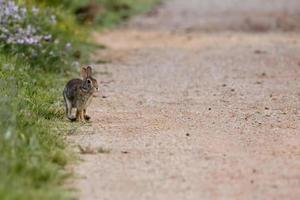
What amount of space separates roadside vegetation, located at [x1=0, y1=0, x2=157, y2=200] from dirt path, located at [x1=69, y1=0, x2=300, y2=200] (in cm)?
30

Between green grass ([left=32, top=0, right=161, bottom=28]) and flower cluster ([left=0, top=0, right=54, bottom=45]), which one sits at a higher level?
green grass ([left=32, top=0, right=161, bottom=28])

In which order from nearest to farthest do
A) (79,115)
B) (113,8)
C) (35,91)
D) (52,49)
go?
(79,115) → (35,91) → (52,49) → (113,8)

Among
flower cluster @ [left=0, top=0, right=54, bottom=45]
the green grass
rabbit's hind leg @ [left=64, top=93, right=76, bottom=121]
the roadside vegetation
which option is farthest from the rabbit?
the green grass

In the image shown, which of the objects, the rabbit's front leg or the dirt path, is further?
the rabbit's front leg

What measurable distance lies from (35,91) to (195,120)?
1996 millimetres

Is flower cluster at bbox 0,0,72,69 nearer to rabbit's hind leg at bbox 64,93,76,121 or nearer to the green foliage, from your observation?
the green foliage

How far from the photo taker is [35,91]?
11219 mm

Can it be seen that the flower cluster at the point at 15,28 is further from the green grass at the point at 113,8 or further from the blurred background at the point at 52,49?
the green grass at the point at 113,8

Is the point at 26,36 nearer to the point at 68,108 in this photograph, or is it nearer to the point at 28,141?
the point at 68,108

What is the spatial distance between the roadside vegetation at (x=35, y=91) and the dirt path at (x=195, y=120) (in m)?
0.30

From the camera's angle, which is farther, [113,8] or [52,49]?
[113,8]

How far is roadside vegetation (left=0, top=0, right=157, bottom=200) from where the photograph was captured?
7176 mm

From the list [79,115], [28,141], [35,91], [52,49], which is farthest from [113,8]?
[28,141]

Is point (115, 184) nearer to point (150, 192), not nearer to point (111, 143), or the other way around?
point (150, 192)
